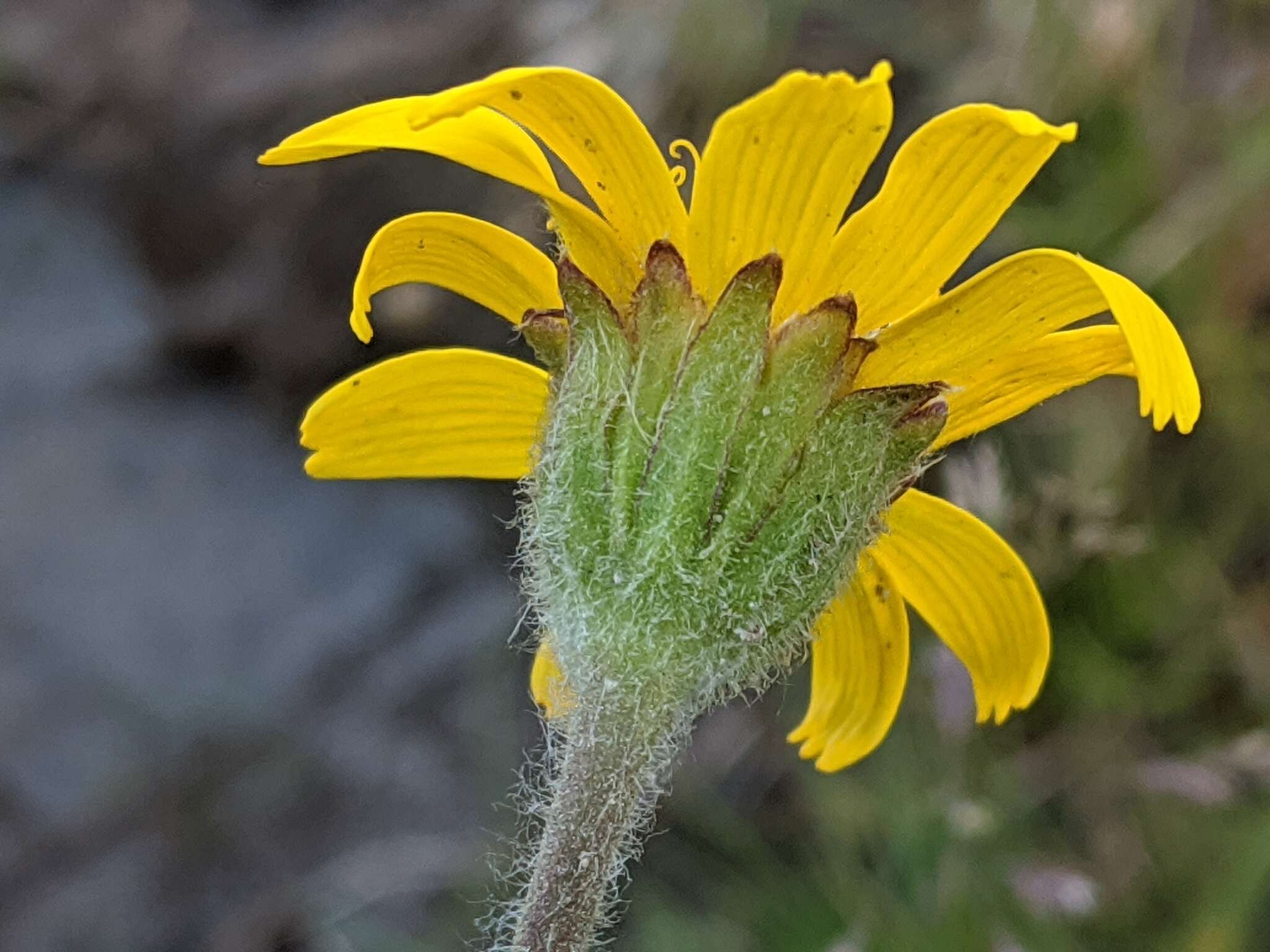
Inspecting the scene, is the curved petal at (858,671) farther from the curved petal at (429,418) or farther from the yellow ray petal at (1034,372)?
the curved petal at (429,418)

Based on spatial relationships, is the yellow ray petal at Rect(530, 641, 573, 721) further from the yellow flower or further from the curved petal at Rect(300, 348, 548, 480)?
the curved petal at Rect(300, 348, 548, 480)

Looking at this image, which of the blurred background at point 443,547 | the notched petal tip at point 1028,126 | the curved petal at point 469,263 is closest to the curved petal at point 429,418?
the curved petal at point 469,263

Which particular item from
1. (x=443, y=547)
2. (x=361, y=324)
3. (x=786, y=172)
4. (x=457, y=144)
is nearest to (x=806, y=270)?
(x=786, y=172)

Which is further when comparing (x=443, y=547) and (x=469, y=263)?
(x=443, y=547)

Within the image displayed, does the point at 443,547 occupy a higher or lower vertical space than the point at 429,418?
lower

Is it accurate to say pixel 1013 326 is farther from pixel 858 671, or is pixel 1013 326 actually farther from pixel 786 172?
pixel 858 671

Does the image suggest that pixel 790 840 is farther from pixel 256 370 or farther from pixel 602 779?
pixel 256 370
